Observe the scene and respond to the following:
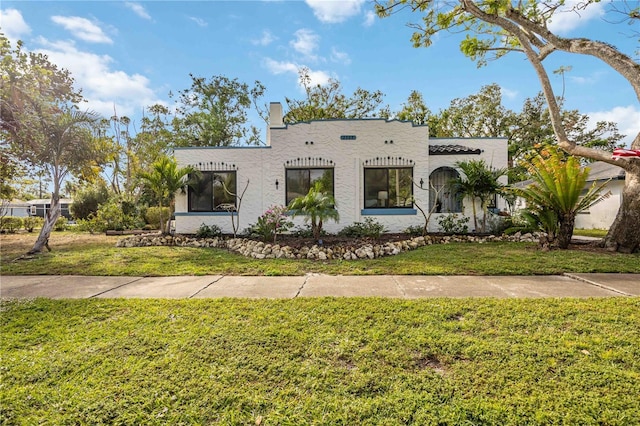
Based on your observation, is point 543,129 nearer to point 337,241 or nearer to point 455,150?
point 455,150

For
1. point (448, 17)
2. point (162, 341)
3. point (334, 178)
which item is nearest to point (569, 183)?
point (448, 17)

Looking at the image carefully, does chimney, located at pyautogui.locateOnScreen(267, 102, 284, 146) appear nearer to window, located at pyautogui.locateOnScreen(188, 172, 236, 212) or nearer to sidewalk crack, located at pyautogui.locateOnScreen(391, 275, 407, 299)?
window, located at pyautogui.locateOnScreen(188, 172, 236, 212)

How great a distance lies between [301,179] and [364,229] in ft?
10.7

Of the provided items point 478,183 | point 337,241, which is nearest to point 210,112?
point 337,241

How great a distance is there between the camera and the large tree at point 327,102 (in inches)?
904

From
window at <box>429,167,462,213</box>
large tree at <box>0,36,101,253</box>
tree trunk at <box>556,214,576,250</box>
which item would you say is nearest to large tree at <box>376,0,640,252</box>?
tree trunk at <box>556,214,576,250</box>

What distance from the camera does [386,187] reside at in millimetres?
11750

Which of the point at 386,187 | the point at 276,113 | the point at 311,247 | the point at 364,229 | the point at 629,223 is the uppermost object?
the point at 276,113

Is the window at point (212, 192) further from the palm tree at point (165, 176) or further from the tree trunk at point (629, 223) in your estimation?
the tree trunk at point (629, 223)

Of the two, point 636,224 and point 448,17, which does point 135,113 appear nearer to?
point 448,17

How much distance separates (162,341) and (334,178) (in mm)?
9203

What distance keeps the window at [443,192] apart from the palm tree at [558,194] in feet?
10.7

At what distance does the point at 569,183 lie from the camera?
7879 mm

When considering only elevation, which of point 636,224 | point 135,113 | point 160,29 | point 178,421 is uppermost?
point 135,113
